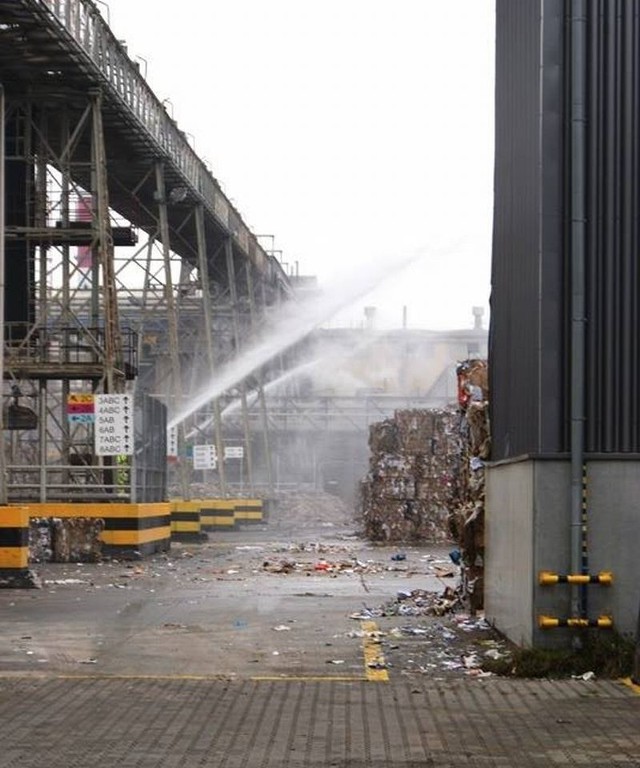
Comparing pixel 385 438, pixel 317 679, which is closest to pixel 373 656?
pixel 317 679

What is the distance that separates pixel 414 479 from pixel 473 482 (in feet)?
78.8

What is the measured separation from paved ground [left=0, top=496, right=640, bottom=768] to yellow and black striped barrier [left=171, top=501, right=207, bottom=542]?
69.8 feet

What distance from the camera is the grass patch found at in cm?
1148

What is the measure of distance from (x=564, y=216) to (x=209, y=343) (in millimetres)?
36721

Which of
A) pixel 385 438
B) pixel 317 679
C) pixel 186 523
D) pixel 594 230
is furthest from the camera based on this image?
pixel 186 523

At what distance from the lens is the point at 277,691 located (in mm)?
11055

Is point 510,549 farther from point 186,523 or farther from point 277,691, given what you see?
point 186,523

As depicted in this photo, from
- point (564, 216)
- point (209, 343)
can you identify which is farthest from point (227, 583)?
point (209, 343)

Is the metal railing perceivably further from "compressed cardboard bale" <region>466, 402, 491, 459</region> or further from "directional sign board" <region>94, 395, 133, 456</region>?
"compressed cardboard bale" <region>466, 402, 491, 459</region>

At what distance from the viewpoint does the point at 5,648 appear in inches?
539

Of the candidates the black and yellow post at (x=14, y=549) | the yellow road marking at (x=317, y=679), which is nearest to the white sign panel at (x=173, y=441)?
the black and yellow post at (x=14, y=549)

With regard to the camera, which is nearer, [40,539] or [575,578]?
[575,578]

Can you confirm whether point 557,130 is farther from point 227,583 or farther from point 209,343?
point 209,343

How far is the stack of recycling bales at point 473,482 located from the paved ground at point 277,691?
20.8 inches
